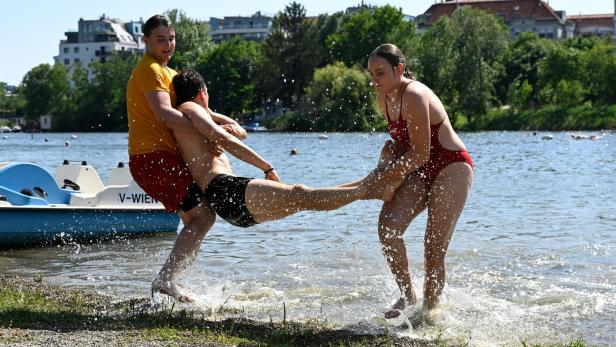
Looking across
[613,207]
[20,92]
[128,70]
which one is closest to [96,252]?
[613,207]

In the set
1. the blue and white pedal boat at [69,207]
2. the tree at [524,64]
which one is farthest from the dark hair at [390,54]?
the tree at [524,64]

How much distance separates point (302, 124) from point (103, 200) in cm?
8292

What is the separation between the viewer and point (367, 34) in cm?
11794

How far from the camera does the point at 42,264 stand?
475 inches

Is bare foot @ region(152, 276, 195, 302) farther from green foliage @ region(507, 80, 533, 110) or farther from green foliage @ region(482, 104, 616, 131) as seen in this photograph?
green foliage @ region(507, 80, 533, 110)

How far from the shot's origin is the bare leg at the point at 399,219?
757 centimetres

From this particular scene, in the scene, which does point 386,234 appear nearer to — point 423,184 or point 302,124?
point 423,184

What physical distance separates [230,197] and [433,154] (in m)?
1.66

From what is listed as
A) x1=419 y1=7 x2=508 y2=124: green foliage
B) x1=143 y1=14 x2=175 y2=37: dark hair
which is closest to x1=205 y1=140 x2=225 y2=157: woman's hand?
x1=143 y1=14 x2=175 y2=37: dark hair

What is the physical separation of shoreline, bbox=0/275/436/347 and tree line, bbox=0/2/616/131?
5440 centimetres

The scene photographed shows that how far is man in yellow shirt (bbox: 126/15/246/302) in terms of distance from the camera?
8000 mm

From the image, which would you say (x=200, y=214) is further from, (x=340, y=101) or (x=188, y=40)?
(x=188, y=40)

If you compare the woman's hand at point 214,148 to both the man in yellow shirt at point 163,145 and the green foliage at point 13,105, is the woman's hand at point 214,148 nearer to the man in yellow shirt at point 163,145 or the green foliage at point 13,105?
the man in yellow shirt at point 163,145

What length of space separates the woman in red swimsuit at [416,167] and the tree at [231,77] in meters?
96.6
